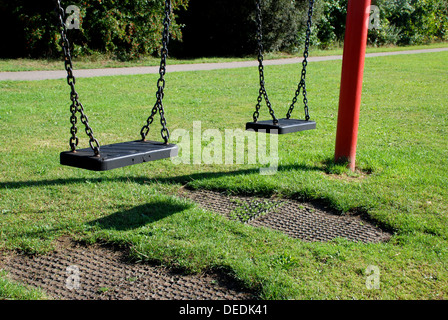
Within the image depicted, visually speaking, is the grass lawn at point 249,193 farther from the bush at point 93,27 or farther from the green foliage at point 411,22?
the green foliage at point 411,22

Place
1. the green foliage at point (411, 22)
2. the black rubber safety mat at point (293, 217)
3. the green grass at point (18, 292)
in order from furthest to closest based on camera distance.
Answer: the green foliage at point (411, 22), the black rubber safety mat at point (293, 217), the green grass at point (18, 292)

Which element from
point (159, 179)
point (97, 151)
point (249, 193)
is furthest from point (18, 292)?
point (249, 193)

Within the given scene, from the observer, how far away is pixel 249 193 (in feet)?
16.2

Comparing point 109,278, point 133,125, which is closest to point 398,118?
point 133,125

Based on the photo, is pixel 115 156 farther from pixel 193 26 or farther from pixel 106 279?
pixel 193 26

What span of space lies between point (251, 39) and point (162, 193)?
17.1 metres

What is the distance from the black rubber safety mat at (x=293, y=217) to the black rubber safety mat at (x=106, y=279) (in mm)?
1026

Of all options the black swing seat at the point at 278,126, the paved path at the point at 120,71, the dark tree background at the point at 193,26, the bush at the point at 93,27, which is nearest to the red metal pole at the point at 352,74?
the black swing seat at the point at 278,126

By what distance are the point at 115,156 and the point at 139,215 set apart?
0.95 m

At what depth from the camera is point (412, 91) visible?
11.8 metres

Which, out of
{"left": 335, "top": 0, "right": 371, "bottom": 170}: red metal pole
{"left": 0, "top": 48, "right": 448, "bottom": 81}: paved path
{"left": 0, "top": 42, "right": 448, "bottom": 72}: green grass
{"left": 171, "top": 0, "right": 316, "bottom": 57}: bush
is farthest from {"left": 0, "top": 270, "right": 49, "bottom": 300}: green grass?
{"left": 171, "top": 0, "right": 316, "bottom": 57}: bush

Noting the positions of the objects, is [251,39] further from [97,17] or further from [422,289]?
[422,289]

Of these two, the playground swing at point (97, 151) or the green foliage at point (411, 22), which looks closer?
the playground swing at point (97, 151)

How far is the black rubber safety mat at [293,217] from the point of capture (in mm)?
4035
